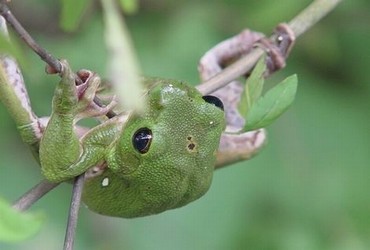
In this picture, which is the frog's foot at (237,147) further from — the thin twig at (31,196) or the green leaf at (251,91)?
the thin twig at (31,196)

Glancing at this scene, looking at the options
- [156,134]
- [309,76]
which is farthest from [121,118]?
[309,76]

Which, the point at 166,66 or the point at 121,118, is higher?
the point at 121,118

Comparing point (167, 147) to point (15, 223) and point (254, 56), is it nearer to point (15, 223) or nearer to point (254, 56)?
point (254, 56)

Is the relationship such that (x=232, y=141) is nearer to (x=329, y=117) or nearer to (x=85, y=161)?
(x=85, y=161)

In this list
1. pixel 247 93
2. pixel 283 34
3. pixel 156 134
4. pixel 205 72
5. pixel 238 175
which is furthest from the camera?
pixel 238 175

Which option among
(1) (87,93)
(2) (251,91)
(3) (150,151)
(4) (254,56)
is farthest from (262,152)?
(1) (87,93)

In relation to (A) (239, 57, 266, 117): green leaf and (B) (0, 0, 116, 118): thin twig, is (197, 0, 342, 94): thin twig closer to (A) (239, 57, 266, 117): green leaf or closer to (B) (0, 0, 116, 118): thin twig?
(A) (239, 57, 266, 117): green leaf
